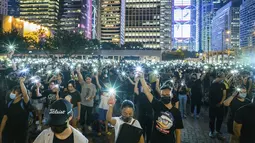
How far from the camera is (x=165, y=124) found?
4242 mm

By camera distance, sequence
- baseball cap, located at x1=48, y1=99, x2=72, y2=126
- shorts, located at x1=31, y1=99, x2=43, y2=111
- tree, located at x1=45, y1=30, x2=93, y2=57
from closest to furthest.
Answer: baseball cap, located at x1=48, y1=99, x2=72, y2=126
shorts, located at x1=31, y1=99, x2=43, y2=111
tree, located at x1=45, y1=30, x2=93, y2=57

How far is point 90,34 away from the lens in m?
200

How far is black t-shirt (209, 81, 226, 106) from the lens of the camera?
26.0 feet

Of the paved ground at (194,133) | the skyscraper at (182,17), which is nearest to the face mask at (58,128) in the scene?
the paved ground at (194,133)

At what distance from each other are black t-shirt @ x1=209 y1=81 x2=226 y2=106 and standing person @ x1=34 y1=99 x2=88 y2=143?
6002 millimetres

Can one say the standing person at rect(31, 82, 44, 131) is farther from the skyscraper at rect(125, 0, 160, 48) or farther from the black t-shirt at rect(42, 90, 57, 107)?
the skyscraper at rect(125, 0, 160, 48)

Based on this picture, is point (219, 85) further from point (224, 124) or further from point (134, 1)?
point (134, 1)

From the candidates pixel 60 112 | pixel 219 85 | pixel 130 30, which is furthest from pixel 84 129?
pixel 130 30

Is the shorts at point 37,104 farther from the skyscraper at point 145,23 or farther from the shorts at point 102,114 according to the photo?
the skyscraper at point 145,23

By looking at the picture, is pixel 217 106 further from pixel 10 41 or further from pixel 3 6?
pixel 3 6

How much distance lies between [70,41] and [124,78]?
42715 millimetres

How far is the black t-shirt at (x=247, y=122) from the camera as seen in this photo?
4008mm

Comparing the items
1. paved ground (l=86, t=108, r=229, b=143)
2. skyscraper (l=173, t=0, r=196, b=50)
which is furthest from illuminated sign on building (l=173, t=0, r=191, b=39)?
paved ground (l=86, t=108, r=229, b=143)

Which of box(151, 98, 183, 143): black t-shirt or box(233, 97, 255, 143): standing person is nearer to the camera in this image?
box(233, 97, 255, 143): standing person
